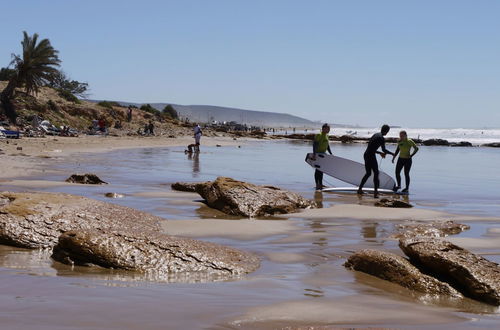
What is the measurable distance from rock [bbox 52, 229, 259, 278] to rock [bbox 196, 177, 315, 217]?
12.2 ft

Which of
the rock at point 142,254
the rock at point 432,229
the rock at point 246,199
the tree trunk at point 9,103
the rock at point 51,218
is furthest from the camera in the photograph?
the tree trunk at point 9,103

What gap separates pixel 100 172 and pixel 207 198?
771 cm

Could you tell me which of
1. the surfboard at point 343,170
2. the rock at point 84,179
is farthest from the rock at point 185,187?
the surfboard at point 343,170

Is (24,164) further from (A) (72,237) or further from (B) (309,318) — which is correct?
(B) (309,318)

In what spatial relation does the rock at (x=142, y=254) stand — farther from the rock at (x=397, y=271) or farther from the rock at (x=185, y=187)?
the rock at (x=185, y=187)

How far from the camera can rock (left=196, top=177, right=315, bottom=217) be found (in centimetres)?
1006

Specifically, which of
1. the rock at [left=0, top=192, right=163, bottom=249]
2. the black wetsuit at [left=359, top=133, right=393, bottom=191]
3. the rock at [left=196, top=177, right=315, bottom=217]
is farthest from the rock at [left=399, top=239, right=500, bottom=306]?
the black wetsuit at [left=359, top=133, right=393, bottom=191]

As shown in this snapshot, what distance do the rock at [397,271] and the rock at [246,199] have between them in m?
3.69

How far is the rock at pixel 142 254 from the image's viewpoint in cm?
590

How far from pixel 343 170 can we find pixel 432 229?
803 cm

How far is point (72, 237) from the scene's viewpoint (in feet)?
20.0

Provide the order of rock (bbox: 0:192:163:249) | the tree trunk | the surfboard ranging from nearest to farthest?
1. rock (bbox: 0:192:163:249)
2. the surfboard
3. the tree trunk

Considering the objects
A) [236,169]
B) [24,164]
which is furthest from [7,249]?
[236,169]

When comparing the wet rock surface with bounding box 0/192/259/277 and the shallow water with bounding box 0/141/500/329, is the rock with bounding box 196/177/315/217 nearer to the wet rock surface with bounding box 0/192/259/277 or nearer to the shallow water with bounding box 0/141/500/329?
the shallow water with bounding box 0/141/500/329
